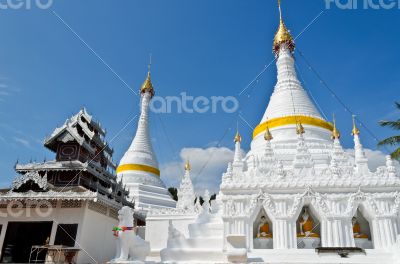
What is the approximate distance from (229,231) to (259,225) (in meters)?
1.78

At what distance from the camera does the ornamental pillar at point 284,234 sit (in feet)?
53.6

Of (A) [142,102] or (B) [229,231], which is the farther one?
(A) [142,102]

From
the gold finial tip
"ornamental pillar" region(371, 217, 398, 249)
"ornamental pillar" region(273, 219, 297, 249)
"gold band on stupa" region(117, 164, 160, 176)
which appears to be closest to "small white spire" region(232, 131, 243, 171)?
"ornamental pillar" region(273, 219, 297, 249)

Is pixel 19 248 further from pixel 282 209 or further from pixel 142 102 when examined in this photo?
pixel 142 102

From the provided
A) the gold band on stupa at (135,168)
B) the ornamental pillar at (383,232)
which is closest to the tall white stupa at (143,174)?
the gold band on stupa at (135,168)

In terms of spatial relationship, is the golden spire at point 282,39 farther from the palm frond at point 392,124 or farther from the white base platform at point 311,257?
Answer: the white base platform at point 311,257

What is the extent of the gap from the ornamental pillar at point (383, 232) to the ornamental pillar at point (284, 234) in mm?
3722

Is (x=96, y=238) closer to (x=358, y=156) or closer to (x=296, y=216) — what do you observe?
(x=296, y=216)

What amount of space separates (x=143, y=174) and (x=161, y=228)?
13.6 metres

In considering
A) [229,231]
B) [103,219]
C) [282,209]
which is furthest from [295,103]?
[103,219]

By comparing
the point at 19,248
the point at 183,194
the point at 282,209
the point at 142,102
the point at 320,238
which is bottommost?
the point at 19,248

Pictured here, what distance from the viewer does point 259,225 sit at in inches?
687

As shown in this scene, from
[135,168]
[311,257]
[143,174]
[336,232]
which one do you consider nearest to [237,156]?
[336,232]

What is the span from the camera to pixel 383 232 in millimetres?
16156
